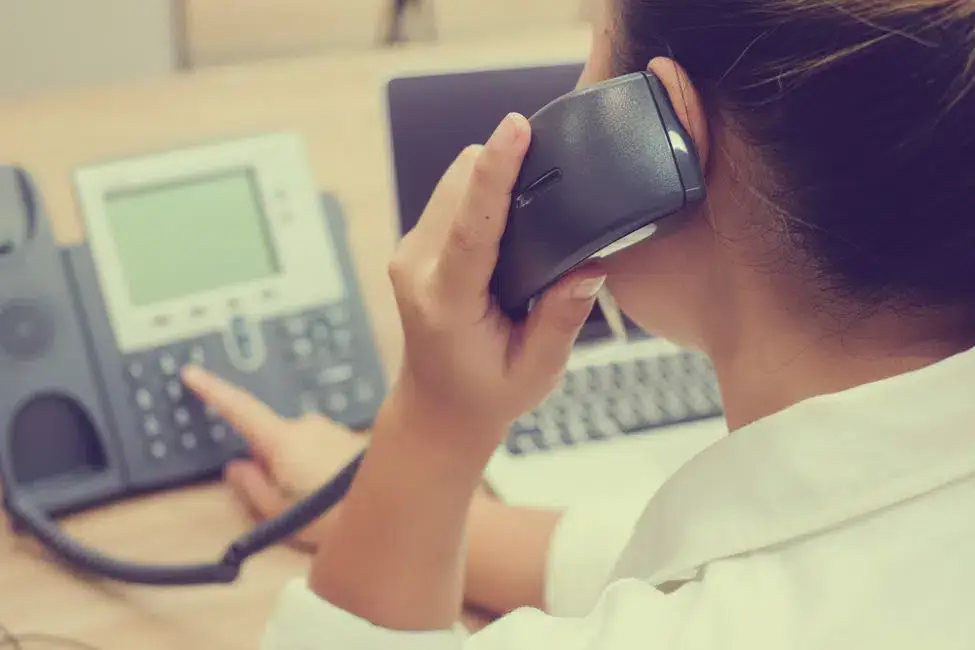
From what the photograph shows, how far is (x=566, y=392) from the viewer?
80 centimetres

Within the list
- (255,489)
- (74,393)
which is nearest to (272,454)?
(255,489)

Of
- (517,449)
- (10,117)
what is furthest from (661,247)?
(10,117)

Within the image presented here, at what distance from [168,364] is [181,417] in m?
0.04

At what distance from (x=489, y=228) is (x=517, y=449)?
0.29 m

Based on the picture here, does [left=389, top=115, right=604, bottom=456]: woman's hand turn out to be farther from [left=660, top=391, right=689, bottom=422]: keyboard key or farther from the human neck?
[left=660, top=391, right=689, bottom=422]: keyboard key

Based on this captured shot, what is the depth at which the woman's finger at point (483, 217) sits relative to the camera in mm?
486

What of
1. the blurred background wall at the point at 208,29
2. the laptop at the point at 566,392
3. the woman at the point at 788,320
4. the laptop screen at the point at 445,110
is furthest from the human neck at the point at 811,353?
the blurred background wall at the point at 208,29

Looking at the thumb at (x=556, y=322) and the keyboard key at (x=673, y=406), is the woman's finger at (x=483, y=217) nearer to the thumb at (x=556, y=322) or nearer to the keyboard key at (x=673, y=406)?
the thumb at (x=556, y=322)

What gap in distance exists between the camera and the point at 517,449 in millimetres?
758

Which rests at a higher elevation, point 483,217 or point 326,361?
point 483,217

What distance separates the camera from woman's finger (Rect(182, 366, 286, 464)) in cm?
71

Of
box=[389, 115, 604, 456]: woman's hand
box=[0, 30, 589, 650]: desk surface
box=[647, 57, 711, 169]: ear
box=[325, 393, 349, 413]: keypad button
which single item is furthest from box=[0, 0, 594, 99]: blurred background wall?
box=[647, 57, 711, 169]: ear

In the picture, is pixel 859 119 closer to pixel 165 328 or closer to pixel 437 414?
pixel 437 414

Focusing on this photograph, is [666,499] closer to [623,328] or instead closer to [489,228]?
[489,228]
